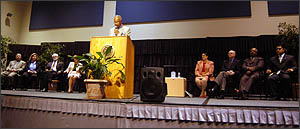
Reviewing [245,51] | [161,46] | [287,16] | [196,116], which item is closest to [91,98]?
[196,116]

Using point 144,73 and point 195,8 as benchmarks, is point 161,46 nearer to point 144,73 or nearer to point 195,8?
point 195,8

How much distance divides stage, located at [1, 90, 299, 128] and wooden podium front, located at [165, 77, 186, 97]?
2.12 m

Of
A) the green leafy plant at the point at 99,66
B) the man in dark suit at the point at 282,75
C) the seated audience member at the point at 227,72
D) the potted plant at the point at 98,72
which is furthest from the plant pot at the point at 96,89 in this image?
the man in dark suit at the point at 282,75

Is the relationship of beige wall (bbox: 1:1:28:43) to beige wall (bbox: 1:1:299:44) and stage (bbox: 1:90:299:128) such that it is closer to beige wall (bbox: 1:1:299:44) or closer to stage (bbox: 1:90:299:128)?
beige wall (bbox: 1:1:299:44)

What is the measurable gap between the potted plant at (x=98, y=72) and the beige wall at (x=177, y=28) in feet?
10.6

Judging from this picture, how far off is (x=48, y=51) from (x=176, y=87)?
13.0ft

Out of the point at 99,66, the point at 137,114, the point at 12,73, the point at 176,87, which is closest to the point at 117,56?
the point at 99,66

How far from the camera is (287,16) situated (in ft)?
15.9

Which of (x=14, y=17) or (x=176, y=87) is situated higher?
(x=14, y=17)

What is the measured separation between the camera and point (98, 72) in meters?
2.57

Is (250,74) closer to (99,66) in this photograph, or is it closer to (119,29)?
(119,29)

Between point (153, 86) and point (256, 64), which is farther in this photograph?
point (256, 64)

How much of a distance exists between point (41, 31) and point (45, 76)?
111 inches

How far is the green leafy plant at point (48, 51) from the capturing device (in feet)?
18.4
